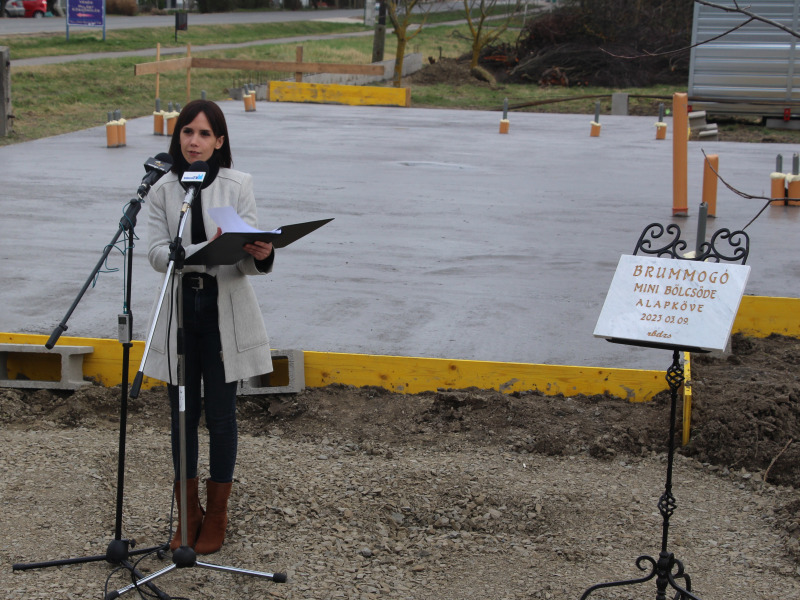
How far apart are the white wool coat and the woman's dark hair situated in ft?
0.23

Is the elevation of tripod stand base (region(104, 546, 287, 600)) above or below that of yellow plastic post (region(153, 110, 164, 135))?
below

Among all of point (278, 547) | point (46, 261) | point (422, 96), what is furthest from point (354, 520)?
point (422, 96)

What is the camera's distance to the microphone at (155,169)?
375cm

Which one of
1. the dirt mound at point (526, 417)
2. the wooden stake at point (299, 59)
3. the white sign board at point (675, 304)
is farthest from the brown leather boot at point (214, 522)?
the wooden stake at point (299, 59)

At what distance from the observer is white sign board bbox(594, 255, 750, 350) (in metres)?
3.50

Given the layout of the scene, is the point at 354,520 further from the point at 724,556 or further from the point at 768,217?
the point at 768,217

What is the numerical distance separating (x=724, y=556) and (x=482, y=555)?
1072mm

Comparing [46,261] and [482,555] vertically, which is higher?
[46,261]

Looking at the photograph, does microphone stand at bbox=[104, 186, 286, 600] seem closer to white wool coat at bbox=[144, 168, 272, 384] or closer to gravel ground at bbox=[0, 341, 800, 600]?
gravel ground at bbox=[0, 341, 800, 600]

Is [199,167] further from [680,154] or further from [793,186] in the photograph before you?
[793,186]

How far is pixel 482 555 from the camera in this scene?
13.9 ft

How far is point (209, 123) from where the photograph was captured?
3.98 m

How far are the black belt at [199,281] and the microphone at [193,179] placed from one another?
1.35 feet

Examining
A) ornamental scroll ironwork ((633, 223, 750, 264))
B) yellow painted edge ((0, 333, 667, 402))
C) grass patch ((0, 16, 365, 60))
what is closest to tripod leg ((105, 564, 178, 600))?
yellow painted edge ((0, 333, 667, 402))
